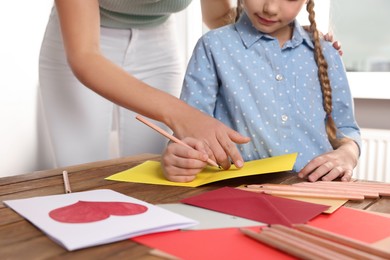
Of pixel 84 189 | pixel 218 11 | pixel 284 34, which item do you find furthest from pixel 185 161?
pixel 218 11

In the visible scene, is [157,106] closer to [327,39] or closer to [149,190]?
[149,190]

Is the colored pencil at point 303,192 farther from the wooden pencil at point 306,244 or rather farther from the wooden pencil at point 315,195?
the wooden pencil at point 306,244

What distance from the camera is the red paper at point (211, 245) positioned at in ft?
1.54

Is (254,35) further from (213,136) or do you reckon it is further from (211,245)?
(211,245)

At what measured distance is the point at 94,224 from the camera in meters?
0.54

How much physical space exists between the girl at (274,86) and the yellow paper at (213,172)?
19cm

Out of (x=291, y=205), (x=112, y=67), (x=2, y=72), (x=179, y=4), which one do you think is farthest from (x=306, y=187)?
(x=2, y=72)

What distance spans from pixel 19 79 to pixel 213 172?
1540mm

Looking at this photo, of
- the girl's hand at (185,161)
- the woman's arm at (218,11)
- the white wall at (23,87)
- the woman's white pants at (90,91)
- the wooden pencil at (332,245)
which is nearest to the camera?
the wooden pencil at (332,245)

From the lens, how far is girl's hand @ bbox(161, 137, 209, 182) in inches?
30.8

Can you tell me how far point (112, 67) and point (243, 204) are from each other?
39 centimetres

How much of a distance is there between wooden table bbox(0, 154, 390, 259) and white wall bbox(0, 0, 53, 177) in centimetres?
119

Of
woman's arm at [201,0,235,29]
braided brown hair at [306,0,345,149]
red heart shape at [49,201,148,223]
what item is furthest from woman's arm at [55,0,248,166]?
woman's arm at [201,0,235,29]

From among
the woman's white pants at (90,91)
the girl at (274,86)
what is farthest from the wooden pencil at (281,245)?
the woman's white pants at (90,91)
